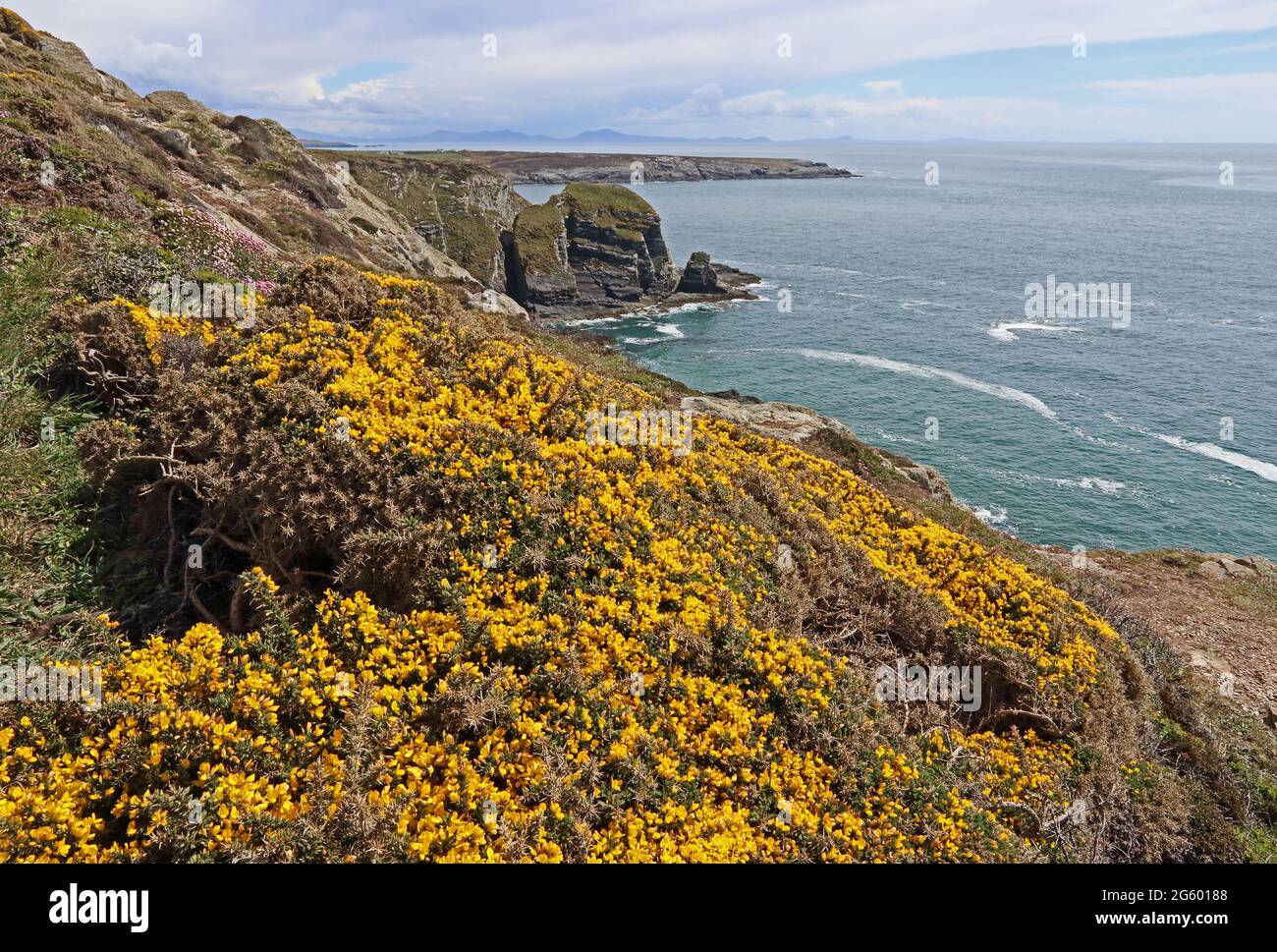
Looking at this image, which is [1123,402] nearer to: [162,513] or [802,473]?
[802,473]

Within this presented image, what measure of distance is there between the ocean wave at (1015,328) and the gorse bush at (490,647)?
65.1 metres

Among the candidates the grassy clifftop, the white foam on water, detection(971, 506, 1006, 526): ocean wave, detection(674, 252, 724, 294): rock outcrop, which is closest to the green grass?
the grassy clifftop

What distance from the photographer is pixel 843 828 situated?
252 inches

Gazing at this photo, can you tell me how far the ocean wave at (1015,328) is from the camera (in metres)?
66.8

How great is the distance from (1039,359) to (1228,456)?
20086 mm

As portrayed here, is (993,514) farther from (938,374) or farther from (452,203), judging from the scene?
(452,203)

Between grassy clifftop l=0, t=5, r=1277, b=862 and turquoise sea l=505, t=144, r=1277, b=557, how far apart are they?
29.4 meters

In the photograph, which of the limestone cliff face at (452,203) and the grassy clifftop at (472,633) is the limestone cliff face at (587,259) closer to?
the limestone cliff face at (452,203)

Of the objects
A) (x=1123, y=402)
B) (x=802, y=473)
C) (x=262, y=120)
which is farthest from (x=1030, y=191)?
(x=802, y=473)

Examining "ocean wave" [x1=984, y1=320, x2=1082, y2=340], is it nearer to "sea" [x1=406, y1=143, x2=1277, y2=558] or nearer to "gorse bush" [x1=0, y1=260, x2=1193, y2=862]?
"sea" [x1=406, y1=143, x2=1277, y2=558]

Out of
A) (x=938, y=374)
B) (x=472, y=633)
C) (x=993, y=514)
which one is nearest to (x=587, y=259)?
(x=938, y=374)

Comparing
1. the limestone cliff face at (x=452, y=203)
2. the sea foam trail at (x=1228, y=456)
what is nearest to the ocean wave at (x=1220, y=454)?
the sea foam trail at (x=1228, y=456)
